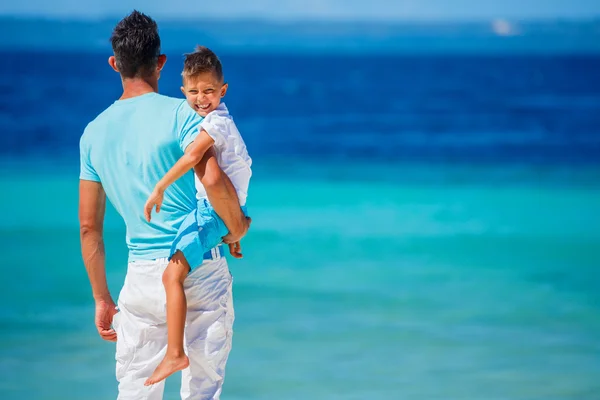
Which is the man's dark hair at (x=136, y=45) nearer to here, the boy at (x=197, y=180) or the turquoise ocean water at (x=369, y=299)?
the boy at (x=197, y=180)

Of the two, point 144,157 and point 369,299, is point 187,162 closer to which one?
point 144,157

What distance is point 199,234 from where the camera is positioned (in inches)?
91.1

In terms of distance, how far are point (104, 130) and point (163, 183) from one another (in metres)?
0.24

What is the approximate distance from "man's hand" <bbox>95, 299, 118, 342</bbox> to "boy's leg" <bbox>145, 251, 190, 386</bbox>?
0.33 metres

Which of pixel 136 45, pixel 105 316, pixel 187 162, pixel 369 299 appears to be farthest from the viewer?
pixel 369 299

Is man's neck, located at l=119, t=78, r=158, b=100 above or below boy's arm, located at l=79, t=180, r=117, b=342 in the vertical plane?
above

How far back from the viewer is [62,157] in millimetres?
16703

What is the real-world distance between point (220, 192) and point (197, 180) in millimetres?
92

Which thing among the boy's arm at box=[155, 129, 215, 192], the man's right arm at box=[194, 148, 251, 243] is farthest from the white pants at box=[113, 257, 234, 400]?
the boy's arm at box=[155, 129, 215, 192]

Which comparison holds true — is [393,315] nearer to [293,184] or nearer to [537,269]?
[537,269]

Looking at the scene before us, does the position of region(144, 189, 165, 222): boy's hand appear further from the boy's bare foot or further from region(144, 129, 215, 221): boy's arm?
the boy's bare foot

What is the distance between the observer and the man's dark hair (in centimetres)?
237

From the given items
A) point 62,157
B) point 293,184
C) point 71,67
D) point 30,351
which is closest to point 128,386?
point 30,351

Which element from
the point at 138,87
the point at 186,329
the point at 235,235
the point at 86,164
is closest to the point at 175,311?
the point at 186,329
